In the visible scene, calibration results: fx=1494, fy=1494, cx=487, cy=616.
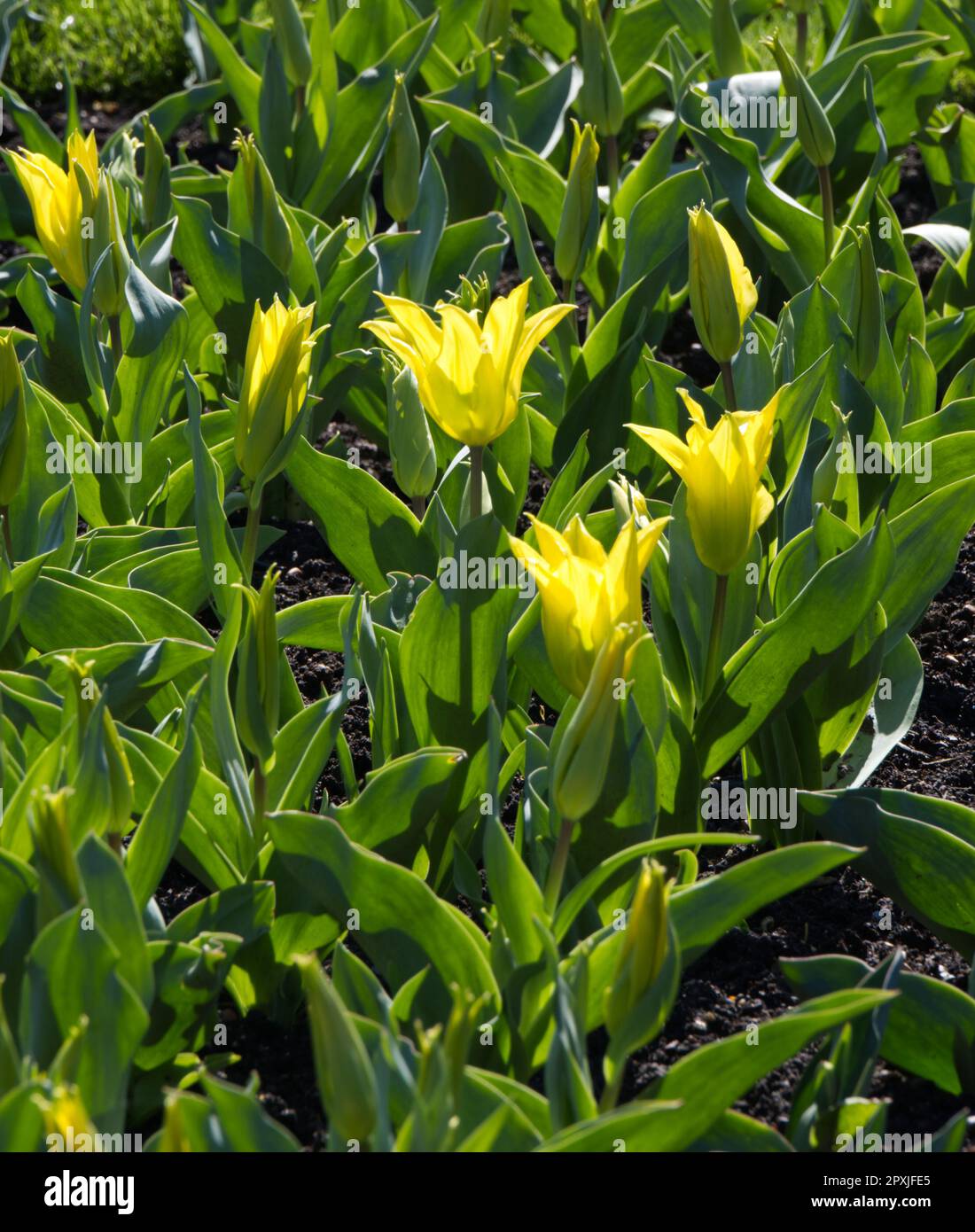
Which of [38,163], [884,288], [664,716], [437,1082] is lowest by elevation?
[437,1082]

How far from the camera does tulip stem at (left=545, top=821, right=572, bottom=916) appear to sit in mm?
1482

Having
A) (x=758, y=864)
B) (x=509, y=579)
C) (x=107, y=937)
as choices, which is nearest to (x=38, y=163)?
(x=509, y=579)

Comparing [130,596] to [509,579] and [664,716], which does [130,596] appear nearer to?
[509,579]

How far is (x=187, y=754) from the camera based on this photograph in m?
1.51

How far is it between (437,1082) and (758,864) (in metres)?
0.43

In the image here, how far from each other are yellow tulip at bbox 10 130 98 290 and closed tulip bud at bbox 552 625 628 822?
1.31 meters

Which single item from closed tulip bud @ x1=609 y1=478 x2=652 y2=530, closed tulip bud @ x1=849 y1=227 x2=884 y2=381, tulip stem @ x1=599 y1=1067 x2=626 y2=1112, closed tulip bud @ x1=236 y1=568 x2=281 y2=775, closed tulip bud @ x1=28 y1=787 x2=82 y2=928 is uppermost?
closed tulip bud @ x1=849 y1=227 x2=884 y2=381

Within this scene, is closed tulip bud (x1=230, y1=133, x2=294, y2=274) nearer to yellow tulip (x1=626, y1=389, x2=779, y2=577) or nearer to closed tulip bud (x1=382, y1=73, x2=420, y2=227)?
closed tulip bud (x1=382, y1=73, x2=420, y2=227)

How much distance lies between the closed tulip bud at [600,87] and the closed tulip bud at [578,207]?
0.50 metres

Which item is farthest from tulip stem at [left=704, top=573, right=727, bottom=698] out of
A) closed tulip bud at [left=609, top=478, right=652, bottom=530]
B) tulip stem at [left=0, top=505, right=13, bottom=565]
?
tulip stem at [left=0, top=505, right=13, bottom=565]

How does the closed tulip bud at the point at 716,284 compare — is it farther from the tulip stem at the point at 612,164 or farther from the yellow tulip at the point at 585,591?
the tulip stem at the point at 612,164

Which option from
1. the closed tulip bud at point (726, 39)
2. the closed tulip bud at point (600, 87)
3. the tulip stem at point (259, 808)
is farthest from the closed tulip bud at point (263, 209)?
the tulip stem at point (259, 808)

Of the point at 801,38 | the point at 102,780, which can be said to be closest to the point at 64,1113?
the point at 102,780
